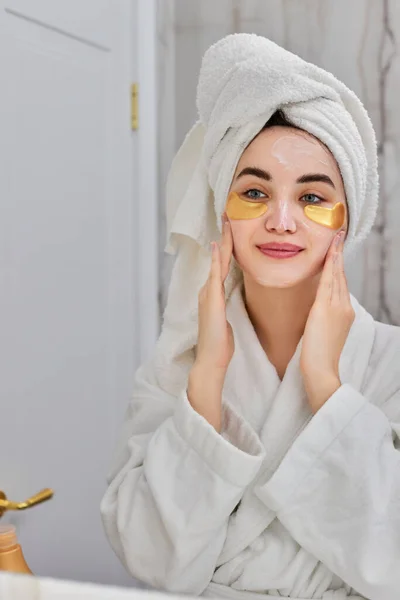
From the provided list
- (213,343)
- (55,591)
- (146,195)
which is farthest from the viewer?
(146,195)

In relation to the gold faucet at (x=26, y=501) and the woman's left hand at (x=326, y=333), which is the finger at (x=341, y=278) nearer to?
the woman's left hand at (x=326, y=333)

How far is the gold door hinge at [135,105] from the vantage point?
823mm

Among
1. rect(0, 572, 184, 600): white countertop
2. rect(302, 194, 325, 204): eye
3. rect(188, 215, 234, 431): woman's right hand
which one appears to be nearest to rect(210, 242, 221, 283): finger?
rect(188, 215, 234, 431): woman's right hand

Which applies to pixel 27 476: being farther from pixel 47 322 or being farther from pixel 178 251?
pixel 178 251

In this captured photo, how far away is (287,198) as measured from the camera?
666 millimetres

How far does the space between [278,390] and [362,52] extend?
12.8 inches

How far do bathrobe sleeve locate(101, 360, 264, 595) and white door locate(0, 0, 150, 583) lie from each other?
12cm

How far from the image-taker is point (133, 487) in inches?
28.5

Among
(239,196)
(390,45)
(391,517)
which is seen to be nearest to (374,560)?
(391,517)

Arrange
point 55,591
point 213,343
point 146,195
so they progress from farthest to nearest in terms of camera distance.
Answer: point 146,195 → point 213,343 → point 55,591

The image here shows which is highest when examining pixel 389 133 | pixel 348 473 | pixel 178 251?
pixel 389 133

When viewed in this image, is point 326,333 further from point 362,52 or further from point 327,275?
point 362,52

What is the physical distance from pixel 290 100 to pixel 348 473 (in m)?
0.33

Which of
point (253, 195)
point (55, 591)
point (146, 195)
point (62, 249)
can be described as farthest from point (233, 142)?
point (55, 591)
